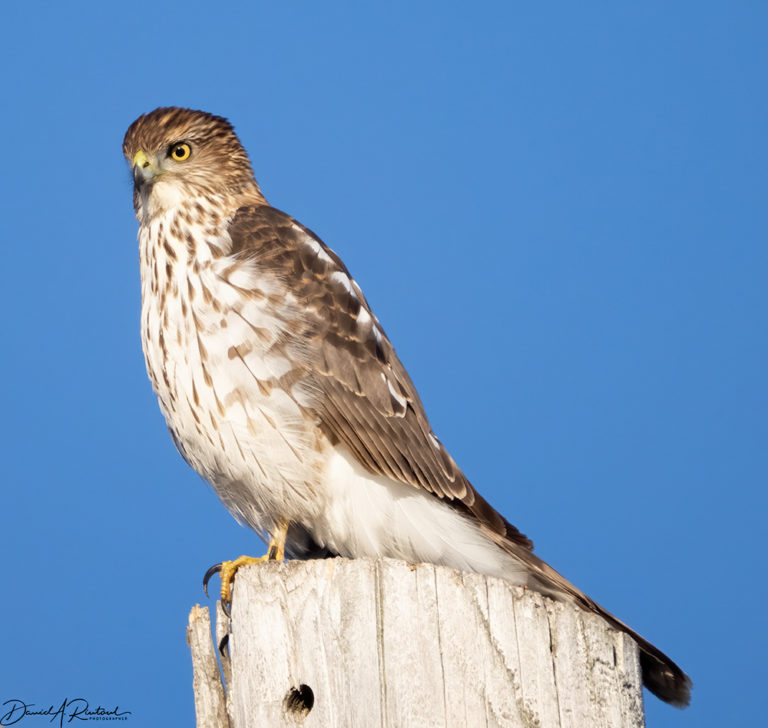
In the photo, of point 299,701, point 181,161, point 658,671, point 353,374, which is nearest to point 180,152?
point 181,161

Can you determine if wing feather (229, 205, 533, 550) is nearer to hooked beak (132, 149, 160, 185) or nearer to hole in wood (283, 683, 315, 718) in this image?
hooked beak (132, 149, 160, 185)

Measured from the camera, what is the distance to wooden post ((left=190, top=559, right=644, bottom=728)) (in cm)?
217

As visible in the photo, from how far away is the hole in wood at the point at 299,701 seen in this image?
228 centimetres

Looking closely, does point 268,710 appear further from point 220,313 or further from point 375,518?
point 220,313

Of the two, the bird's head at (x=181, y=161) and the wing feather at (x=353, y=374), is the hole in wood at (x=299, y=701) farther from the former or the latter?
the bird's head at (x=181, y=161)

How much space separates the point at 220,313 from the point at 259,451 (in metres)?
0.51

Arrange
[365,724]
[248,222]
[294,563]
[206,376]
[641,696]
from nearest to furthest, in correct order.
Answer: [365,724], [641,696], [294,563], [206,376], [248,222]

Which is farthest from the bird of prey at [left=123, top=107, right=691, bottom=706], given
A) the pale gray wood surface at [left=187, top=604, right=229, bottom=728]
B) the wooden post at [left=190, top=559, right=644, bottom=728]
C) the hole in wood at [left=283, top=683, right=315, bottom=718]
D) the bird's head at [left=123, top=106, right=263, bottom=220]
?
the hole in wood at [left=283, top=683, right=315, bottom=718]

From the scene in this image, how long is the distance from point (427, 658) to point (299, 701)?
347 millimetres

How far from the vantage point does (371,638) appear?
2236 mm

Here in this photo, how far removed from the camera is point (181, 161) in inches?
163

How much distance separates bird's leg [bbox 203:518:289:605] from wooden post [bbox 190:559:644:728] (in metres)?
0.79

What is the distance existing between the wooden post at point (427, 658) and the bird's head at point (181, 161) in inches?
85.7

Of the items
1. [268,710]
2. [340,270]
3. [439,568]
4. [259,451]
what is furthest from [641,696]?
[340,270]
